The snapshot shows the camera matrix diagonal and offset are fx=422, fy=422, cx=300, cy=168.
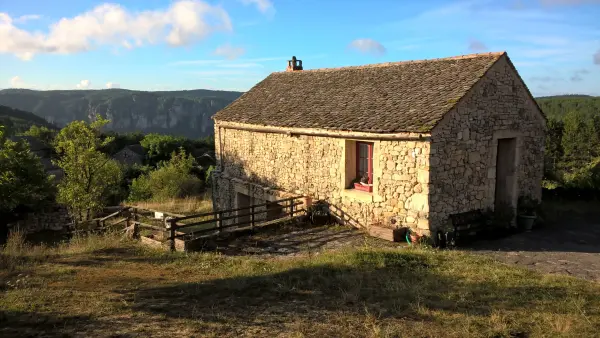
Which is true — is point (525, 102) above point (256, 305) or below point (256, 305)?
above

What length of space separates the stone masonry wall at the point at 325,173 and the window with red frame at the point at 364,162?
0.21m

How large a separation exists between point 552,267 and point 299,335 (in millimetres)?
6477

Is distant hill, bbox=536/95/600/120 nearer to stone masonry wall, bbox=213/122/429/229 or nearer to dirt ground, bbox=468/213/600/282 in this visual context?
dirt ground, bbox=468/213/600/282

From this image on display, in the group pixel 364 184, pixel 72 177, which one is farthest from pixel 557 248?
pixel 72 177

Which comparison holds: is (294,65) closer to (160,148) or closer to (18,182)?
(18,182)

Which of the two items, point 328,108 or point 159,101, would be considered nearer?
point 328,108

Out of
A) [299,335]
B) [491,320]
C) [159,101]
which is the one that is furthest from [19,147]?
[159,101]

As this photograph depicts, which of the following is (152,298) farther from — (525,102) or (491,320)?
(525,102)

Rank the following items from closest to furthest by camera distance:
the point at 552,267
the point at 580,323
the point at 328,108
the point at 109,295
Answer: the point at 580,323
the point at 109,295
the point at 552,267
the point at 328,108

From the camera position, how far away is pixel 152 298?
6719mm

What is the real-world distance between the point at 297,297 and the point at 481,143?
7.34m

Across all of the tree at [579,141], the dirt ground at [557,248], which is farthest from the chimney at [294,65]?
the tree at [579,141]

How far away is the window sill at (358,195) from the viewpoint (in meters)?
11.9

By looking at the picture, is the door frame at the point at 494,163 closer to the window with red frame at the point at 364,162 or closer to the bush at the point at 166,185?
the window with red frame at the point at 364,162
